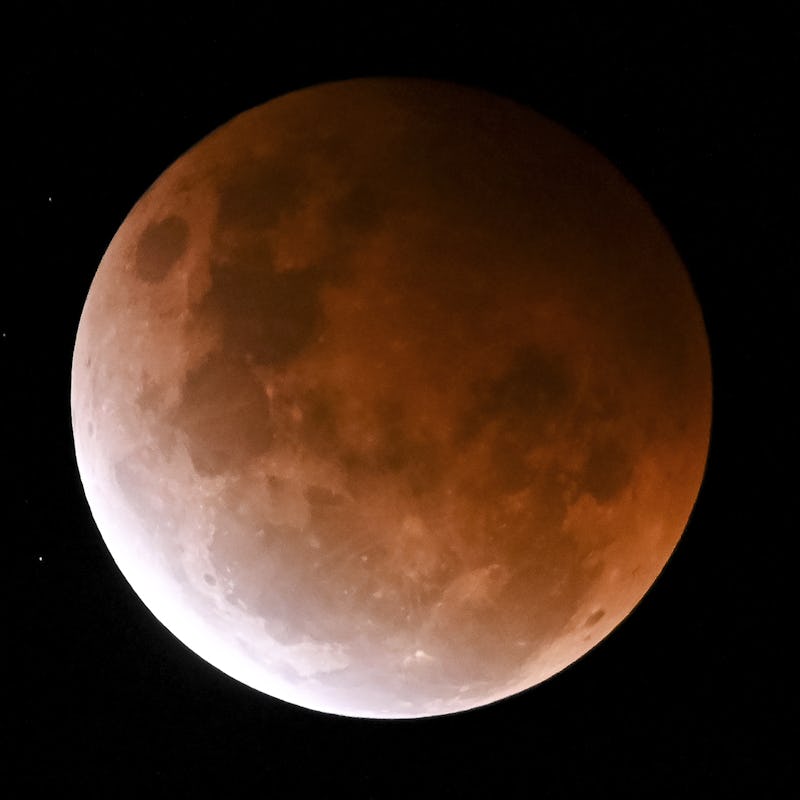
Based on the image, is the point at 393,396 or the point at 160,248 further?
the point at 160,248

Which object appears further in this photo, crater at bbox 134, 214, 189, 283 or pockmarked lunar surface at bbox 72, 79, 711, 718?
crater at bbox 134, 214, 189, 283

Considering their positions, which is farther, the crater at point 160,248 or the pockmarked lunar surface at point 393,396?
the crater at point 160,248

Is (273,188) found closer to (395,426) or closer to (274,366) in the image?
(274,366)

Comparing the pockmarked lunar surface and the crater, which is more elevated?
the crater

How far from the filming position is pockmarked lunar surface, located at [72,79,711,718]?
10.5ft

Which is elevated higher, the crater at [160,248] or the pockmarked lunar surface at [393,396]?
the crater at [160,248]

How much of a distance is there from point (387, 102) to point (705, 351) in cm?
181

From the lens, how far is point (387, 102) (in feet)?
12.2

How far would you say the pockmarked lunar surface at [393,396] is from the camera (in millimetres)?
3191

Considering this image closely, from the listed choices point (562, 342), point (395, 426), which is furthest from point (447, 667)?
point (562, 342)

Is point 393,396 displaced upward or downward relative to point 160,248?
downward

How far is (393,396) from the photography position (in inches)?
124

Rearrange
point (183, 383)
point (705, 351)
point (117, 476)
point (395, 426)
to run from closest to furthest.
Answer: point (395, 426) < point (183, 383) < point (117, 476) < point (705, 351)

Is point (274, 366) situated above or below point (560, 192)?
below
